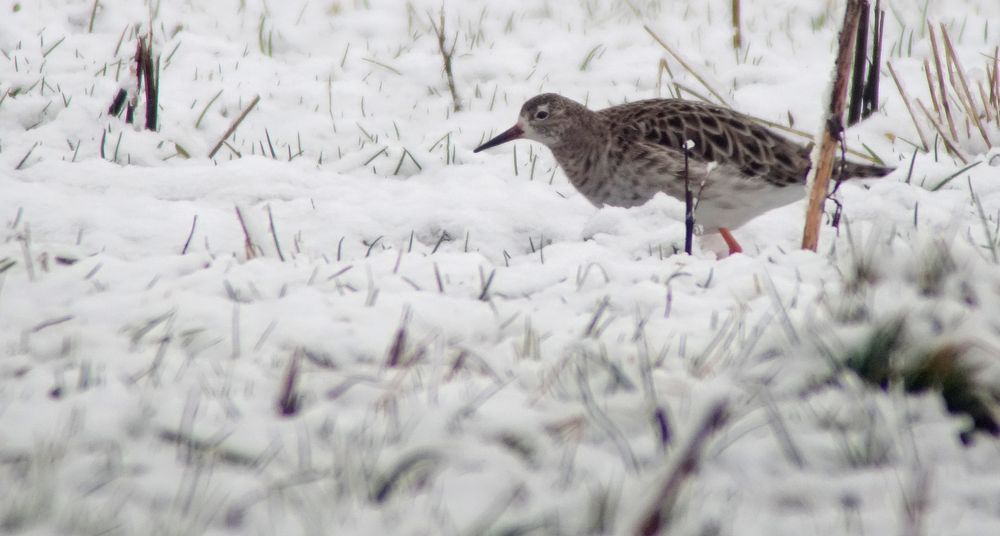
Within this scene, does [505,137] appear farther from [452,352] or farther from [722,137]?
[452,352]

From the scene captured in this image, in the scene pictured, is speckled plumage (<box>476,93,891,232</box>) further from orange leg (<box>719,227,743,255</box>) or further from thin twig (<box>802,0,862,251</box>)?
thin twig (<box>802,0,862,251</box>)

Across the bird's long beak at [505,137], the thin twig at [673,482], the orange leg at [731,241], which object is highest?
the thin twig at [673,482]

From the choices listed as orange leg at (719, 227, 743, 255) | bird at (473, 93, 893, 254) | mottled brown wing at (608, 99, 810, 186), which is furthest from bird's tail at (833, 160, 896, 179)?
orange leg at (719, 227, 743, 255)

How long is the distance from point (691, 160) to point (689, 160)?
0.01m

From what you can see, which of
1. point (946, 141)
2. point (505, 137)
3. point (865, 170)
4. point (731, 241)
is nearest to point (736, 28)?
point (946, 141)

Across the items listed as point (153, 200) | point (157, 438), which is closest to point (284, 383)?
point (157, 438)

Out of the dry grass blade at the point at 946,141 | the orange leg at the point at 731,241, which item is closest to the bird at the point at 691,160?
the orange leg at the point at 731,241

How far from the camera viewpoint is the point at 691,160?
14.6ft

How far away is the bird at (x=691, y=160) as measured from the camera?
441 centimetres

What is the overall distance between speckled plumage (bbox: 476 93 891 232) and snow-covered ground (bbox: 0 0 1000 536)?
0.49ft

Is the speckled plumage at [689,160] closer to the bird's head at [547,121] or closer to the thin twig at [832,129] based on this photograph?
the bird's head at [547,121]

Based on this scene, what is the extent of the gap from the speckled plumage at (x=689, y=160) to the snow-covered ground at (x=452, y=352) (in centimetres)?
15

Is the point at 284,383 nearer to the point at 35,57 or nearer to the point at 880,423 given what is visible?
the point at 880,423

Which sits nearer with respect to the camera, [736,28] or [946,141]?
[946,141]
